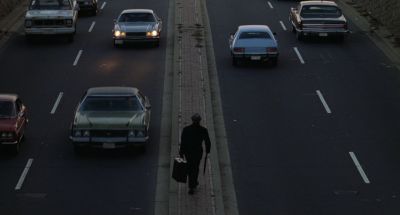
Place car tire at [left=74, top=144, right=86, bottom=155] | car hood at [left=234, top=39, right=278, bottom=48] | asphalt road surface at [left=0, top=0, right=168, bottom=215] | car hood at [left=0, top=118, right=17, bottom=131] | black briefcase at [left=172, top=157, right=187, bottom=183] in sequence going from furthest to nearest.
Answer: car hood at [left=234, top=39, right=278, bottom=48] → car tire at [left=74, top=144, right=86, bottom=155] → car hood at [left=0, top=118, right=17, bottom=131] → asphalt road surface at [left=0, top=0, right=168, bottom=215] → black briefcase at [left=172, top=157, right=187, bottom=183]

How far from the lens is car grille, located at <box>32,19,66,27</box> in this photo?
139 feet

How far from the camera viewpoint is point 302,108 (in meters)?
31.2

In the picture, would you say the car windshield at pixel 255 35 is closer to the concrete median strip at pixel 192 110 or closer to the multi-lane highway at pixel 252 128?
the multi-lane highway at pixel 252 128

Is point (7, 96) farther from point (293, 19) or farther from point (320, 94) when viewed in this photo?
point (293, 19)

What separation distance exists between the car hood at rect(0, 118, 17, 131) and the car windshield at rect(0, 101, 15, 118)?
0.23m

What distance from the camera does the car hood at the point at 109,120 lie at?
25.4 m

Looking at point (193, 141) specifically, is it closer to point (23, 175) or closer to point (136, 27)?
point (23, 175)

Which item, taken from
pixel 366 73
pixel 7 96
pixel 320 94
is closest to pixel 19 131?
pixel 7 96

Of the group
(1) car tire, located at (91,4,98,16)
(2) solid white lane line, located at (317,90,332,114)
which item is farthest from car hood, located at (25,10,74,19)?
(2) solid white lane line, located at (317,90,332,114)

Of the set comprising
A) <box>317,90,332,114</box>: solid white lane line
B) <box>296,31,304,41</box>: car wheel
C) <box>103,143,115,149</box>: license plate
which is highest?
<box>103,143,115,149</box>: license plate

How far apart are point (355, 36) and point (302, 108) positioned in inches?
587

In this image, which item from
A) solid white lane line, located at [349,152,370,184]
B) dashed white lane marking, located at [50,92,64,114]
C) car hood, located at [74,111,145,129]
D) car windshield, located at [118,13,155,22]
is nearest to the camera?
solid white lane line, located at [349,152,370,184]

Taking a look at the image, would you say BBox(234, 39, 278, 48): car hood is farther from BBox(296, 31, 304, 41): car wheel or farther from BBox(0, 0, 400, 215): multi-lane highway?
BBox(296, 31, 304, 41): car wheel

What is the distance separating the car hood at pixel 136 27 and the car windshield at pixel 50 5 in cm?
316
